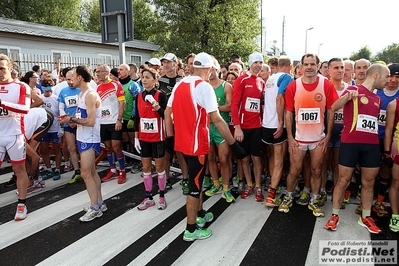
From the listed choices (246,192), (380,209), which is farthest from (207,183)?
(380,209)

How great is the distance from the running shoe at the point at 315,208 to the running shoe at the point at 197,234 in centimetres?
162

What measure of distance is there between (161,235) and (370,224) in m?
2.70

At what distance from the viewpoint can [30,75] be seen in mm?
6551

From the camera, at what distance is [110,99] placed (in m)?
6.09

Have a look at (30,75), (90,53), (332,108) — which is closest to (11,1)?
(90,53)

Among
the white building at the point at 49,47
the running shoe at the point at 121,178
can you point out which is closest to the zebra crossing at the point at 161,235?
the running shoe at the point at 121,178

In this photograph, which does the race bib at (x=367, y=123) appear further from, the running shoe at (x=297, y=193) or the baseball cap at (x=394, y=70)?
the running shoe at (x=297, y=193)

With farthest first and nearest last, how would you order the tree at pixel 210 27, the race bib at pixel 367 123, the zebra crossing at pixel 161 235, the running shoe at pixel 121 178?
the tree at pixel 210 27, the running shoe at pixel 121 178, the race bib at pixel 367 123, the zebra crossing at pixel 161 235

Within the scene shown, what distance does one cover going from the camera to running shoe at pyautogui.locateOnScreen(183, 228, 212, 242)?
3.84 metres

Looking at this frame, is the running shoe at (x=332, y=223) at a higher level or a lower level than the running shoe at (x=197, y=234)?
higher

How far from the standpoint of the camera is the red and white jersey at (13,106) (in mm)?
4469

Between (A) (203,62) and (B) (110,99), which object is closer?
(A) (203,62)

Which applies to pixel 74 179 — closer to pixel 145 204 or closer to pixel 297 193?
pixel 145 204

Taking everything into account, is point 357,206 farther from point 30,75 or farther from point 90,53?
point 90,53
